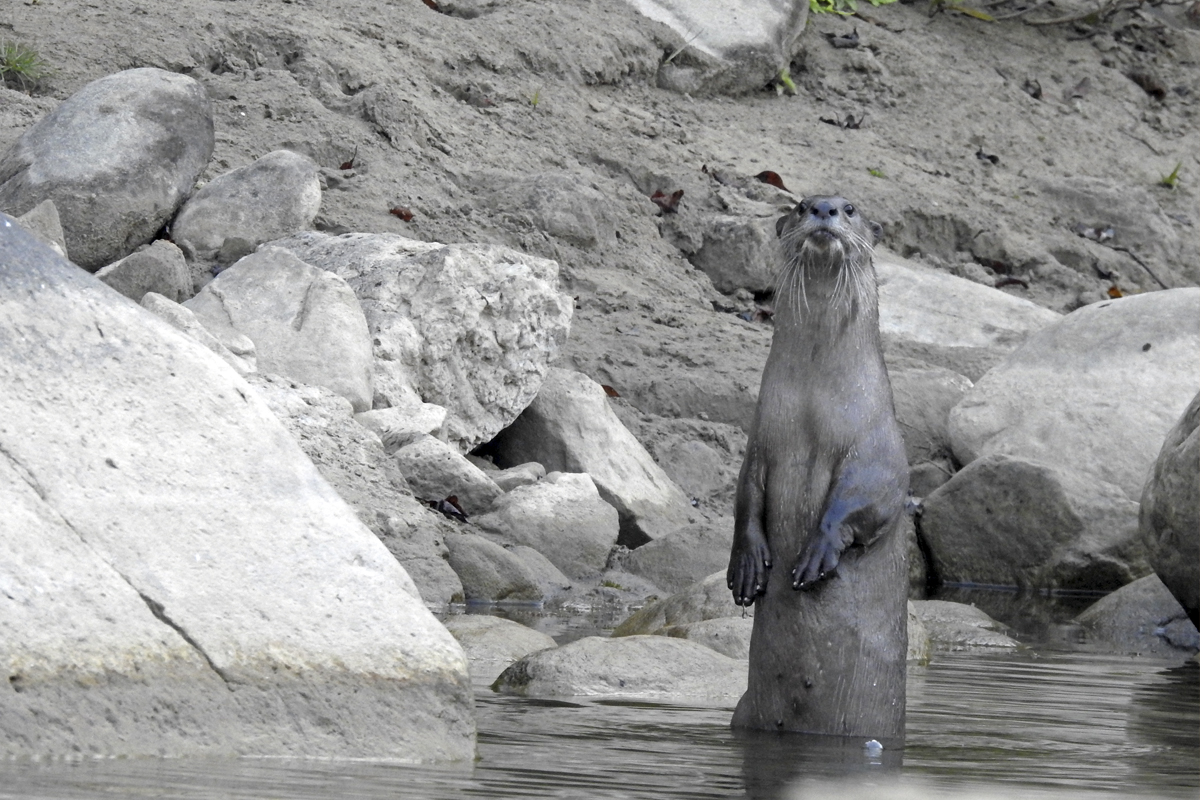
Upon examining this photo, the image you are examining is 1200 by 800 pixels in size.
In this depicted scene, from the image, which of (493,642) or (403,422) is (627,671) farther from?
(403,422)

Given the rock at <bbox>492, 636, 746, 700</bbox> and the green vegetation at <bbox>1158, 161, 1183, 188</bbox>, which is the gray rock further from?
the green vegetation at <bbox>1158, 161, 1183, 188</bbox>

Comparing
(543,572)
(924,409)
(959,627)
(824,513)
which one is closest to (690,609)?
(543,572)

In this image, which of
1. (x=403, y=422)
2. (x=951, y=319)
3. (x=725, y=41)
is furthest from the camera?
(x=725, y=41)

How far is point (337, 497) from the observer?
4527 mm

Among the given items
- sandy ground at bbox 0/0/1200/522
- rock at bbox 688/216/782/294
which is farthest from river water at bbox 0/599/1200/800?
rock at bbox 688/216/782/294

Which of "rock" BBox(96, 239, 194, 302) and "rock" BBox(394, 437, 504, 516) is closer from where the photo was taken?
"rock" BBox(394, 437, 504, 516)

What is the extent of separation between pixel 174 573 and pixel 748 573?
1758 millimetres

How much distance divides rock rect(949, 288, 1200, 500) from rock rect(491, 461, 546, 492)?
337 centimetres

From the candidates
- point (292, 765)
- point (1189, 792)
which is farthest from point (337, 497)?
point (1189, 792)

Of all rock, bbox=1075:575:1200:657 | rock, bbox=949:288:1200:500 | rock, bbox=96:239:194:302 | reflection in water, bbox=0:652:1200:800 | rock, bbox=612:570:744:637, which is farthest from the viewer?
rock, bbox=949:288:1200:500

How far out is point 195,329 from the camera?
7.77m

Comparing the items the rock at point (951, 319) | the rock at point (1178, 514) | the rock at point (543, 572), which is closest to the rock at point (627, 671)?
the rock at point (543, 572)

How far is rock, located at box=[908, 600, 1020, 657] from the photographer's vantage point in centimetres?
806

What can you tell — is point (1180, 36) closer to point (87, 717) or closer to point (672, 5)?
point (672, 5)
